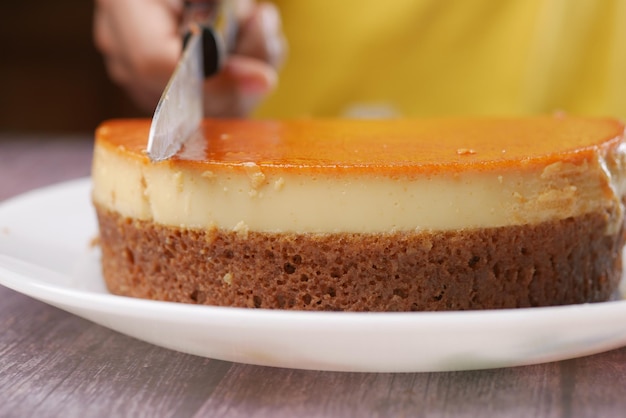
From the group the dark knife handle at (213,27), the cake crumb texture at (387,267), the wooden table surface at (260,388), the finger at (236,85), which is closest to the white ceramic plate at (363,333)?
the wooden table surface at (260,388)

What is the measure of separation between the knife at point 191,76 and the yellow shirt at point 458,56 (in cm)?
102

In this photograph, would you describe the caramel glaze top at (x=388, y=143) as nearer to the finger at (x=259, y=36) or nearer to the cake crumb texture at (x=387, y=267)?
the cake crumb texture at (x=387, y=267)

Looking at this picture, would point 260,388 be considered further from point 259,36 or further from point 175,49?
point 259,36

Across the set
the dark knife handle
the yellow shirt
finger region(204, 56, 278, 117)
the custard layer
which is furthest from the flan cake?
the yellow shirt

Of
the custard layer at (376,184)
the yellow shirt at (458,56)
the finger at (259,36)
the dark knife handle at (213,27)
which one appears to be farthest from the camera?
the yellow shirt at (458,56)

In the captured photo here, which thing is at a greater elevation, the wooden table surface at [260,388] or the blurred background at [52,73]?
the wooden table surface at [260,388]

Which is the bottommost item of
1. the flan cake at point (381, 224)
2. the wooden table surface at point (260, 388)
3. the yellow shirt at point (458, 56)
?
the yellow shirt at point (458, 56)

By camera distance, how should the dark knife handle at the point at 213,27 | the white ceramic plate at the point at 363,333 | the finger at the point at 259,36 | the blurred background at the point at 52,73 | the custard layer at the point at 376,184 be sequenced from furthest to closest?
1. the blurred background at the point at 52,73
2. the finger at the point at 259,36
3. the dark knife handle at the point at 213,27
4. the custard layer at the point at 376,184
5. the white ceramic plate at the point at 363,333

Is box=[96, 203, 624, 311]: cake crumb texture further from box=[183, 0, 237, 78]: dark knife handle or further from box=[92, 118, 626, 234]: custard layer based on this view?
box=[183, 0, 237, 78]: dark knife handle

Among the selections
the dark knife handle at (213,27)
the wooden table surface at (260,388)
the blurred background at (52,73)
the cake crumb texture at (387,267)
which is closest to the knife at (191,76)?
the dark knife handle at (213,27)

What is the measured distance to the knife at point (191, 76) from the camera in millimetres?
1143

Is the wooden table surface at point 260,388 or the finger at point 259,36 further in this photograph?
the finger at point 259,36

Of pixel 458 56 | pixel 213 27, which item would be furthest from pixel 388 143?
pixel 458 56

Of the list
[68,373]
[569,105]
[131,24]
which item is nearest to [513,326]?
[68,373]
